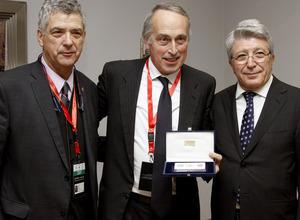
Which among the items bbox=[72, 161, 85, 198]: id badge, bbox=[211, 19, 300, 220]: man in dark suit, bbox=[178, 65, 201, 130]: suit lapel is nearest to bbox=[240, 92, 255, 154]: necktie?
bbox=[211, 19, 300, 220]: man in dark suit

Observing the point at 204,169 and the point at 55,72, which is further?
the point at 55,72

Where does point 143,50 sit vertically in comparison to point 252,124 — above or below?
above

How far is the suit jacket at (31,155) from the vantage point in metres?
1.62

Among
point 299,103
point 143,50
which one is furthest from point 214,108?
point 143,50

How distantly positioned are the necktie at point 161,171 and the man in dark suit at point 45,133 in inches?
16.0

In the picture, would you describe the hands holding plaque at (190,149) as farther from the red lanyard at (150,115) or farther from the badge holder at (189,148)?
the red lanyard at (150,115)

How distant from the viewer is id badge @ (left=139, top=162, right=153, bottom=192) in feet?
6.01

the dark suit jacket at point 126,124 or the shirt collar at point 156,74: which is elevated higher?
the shirt collar at point 156,74

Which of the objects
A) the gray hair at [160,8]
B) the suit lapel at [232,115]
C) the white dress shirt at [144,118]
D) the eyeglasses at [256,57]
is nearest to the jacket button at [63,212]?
the white dress shirt at [144,118]

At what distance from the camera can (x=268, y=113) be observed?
5.89 ft

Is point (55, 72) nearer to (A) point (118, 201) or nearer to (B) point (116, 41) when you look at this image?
(A) point (118, 201)

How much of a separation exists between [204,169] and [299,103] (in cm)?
65

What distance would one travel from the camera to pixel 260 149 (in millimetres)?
→ 1767

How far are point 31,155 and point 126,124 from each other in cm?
55
